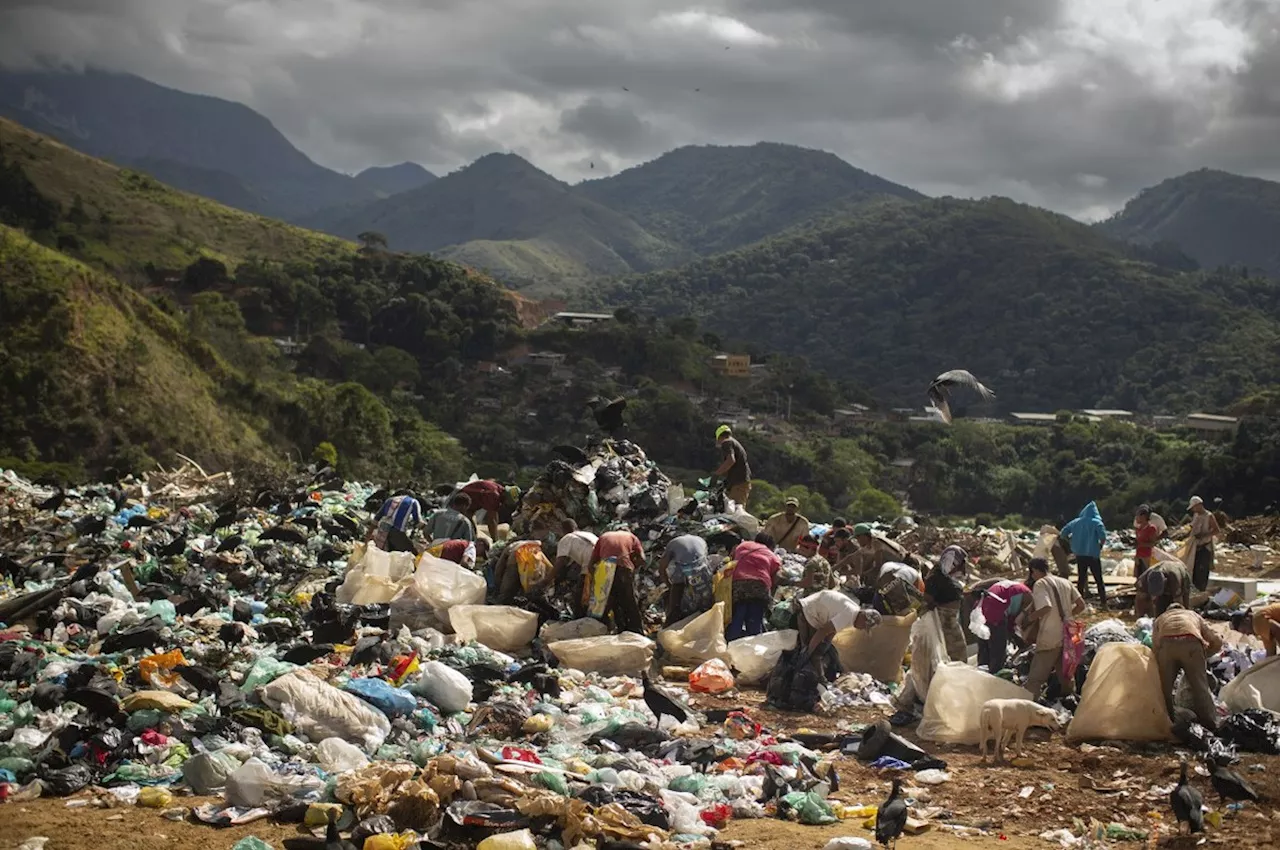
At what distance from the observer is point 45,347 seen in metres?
27.0

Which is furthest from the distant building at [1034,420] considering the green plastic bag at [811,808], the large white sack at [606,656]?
the green plastic bag at [811,808]

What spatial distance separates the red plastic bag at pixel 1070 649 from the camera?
725 cm

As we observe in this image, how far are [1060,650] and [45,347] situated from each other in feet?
84.0

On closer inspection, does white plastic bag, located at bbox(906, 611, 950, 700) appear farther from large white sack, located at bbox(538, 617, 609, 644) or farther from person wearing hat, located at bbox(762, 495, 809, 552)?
person wearing hat, located at bbox(762, 495, 809, 552)

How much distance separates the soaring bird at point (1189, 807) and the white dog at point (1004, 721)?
1.20 m

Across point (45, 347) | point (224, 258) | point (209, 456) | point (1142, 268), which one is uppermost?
point (1142, 268)

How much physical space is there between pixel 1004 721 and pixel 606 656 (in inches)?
109

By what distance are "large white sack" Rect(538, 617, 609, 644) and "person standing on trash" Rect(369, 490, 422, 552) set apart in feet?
6.32

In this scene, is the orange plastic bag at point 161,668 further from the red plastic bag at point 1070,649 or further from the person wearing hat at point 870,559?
the red plastic bag at point 1070,649

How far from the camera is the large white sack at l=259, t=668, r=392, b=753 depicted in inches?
246

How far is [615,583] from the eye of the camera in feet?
28.2

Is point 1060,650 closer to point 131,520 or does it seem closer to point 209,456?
point 131,520

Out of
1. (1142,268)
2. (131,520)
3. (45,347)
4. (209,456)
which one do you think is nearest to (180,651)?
(131,520)

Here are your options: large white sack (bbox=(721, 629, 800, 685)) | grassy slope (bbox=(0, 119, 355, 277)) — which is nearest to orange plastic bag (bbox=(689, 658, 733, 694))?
large white sack (bbox=(721, 629, 800, 685))
